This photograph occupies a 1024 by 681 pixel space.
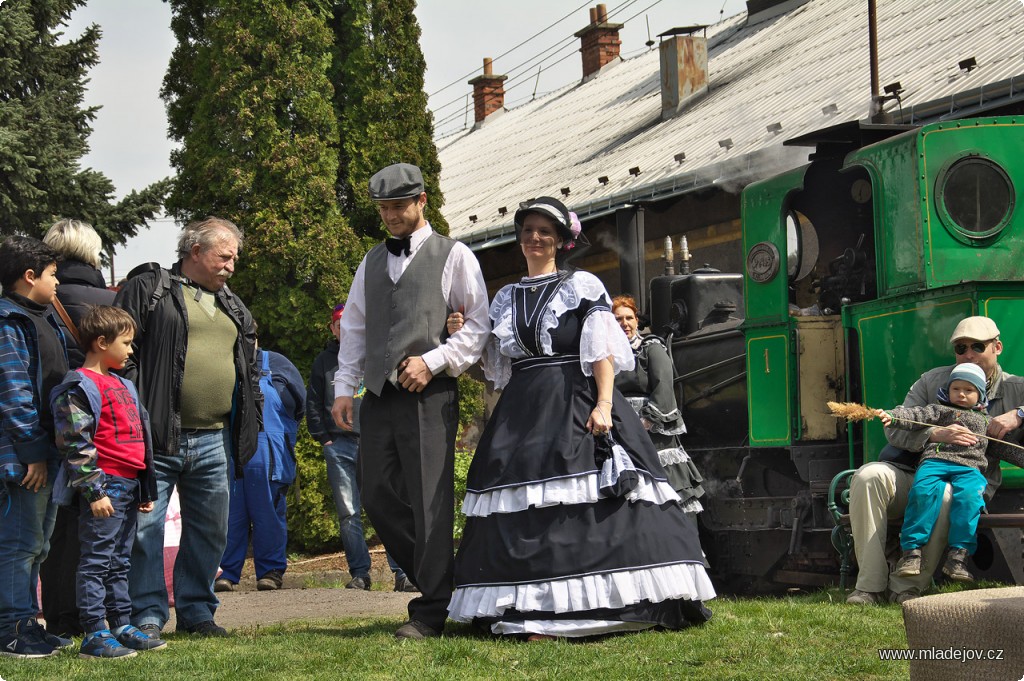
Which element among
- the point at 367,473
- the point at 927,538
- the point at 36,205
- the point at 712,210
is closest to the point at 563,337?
the point at 367,473

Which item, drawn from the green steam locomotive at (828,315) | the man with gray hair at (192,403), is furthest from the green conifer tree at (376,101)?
the man with gray hair at (192,403)

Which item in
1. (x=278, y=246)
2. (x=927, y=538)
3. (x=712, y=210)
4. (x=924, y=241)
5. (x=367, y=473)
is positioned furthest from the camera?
(x=712, y=210)

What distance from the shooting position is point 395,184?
587cm

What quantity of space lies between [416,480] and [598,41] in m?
23.4

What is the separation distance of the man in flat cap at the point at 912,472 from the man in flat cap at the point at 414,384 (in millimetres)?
2369

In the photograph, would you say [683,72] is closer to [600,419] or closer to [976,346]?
[976,346]

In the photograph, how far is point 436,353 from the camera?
18.7ft

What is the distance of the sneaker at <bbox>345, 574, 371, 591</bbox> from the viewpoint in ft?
30.1

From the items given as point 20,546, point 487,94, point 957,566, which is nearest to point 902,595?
→ point 957,566

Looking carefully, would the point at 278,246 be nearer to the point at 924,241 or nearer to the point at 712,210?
the point at 712,210

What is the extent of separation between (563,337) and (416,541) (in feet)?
3.73

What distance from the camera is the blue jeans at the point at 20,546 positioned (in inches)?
216

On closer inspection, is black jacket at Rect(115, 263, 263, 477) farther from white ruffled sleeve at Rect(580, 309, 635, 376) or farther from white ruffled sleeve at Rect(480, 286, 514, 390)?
white ruffled sleeve at Rect(580, 309, 635, 376)

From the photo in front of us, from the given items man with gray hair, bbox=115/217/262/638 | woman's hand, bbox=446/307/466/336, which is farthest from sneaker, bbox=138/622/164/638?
woman's hand, bbox=446/307/466/336
